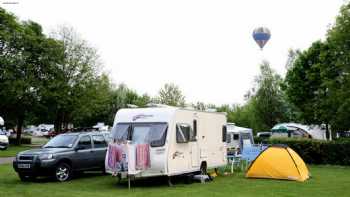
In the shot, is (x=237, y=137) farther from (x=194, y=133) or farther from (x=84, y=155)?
(x=84, y=155)

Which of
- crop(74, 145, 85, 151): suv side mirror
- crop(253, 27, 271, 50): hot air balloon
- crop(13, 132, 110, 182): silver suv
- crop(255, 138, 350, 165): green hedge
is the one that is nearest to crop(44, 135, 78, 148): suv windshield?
crop(13, 132, 110, 182): silver suv

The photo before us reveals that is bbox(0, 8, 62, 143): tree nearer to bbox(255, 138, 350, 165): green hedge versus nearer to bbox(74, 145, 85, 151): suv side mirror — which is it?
bbox(255, 138, 350, 165): green hedge

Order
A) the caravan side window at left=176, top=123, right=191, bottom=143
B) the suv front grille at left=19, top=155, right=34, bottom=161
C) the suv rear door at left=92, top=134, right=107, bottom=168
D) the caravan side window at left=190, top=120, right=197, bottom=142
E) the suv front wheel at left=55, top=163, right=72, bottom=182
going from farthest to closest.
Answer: the suv rear door at left=92, top=134, right=107, bottom=168 < the suv front wheel at left=55, top=163, right=72, bottom=182 < the caravan side window at left=190, top=120, right=197, bottom=142 < the suv front grille at left=19, top=155, right=34, bottom=161 < the caravan side window at left=176, top=123, right=191, bottom=143

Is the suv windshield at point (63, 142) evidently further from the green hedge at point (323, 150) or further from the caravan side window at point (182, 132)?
the green hedge at point (323, 150)

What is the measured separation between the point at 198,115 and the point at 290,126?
2793 centimetres

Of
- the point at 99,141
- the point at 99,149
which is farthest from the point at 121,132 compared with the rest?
the point at 99,141

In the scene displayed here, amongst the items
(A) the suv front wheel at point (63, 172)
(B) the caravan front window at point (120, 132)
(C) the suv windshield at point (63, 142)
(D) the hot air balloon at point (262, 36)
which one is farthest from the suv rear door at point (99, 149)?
(D) the hot air balloon at point (262, 36)

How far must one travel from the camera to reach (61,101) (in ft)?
138

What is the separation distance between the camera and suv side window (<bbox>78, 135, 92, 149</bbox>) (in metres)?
16.7

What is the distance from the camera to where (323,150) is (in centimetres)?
2412

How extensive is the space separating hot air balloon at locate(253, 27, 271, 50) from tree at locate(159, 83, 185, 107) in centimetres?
1962

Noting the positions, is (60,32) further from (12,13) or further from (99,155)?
(99,155)

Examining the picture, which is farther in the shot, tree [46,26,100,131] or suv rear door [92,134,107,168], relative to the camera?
tree [46,26,100,131]

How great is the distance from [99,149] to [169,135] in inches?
159
